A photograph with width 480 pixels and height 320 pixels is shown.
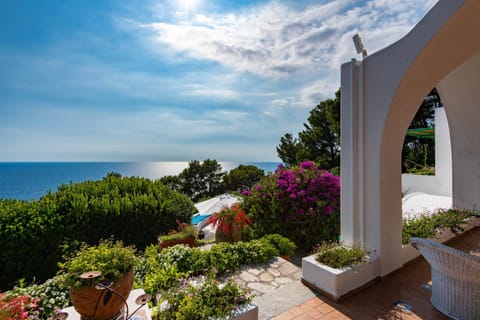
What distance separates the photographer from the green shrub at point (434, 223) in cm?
384

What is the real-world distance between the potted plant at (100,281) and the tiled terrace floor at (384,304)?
167 centimetres

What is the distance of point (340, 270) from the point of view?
2803 mm

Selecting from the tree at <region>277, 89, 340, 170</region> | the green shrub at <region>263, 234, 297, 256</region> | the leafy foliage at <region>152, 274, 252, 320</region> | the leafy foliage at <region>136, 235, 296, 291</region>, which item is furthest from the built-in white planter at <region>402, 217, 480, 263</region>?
the tree at <region>277, 89, 340, 170</region>

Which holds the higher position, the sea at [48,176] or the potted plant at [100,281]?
the potted plant at [100,281]

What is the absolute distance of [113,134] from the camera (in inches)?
907

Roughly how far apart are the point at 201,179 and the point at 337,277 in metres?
21.9

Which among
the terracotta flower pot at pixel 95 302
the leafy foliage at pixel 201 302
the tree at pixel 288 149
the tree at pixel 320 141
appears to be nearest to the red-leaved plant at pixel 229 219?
the leafy foliage at pixel 201 302

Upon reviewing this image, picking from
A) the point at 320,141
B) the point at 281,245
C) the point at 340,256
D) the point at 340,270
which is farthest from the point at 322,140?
the point at 340,270

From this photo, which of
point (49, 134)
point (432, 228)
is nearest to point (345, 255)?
point (432, 228)

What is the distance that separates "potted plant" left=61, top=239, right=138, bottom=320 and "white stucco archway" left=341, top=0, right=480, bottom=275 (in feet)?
9.78

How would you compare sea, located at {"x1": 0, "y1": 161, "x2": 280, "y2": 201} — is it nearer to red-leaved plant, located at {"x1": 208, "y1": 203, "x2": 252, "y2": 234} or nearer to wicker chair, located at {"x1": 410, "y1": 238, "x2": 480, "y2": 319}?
red-leaved plant, located at {"x1": 208, "y1": 203, "x2": 252, "y2": 234}

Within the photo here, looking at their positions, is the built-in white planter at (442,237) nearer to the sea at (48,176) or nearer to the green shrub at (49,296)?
the sea at (48,176)

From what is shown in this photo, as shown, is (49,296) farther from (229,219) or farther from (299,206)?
(299,206)

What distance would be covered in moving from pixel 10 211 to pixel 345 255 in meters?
5.97
